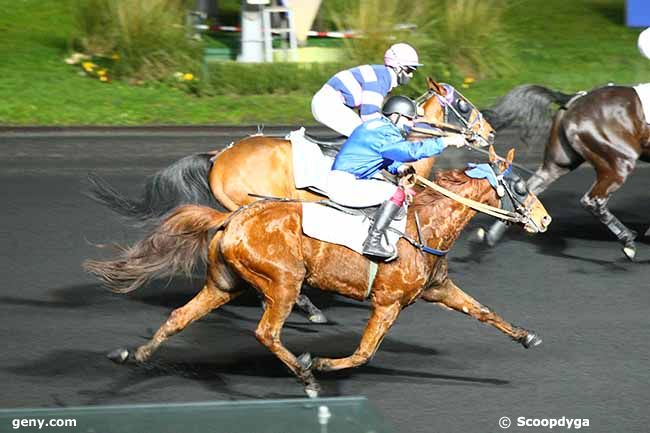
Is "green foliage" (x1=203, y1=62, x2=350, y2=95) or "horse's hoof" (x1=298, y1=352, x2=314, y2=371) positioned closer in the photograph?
"horse's hoof" (x1=298, y1=352, x2=314, y2=371)

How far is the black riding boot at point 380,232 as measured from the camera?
256 inches

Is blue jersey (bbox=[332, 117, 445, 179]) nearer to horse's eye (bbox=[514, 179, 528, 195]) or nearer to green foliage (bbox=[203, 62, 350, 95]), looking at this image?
horse's eye (bbox=[514, 179, 528, 195])

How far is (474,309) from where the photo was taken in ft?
22.9

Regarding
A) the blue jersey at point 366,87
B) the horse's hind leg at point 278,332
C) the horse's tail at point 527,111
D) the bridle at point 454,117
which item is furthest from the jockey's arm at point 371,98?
the horse's hind leg at point 278,332

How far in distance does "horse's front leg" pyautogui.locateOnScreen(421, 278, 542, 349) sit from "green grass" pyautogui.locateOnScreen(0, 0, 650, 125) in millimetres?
8076

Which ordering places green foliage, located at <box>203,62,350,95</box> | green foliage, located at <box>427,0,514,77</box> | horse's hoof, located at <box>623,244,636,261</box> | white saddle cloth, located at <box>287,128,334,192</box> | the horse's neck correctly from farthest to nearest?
green foliage, located at <box>427,0,514,77</box>
green foliage, located at <box>203,62,350,95</box>
horse's hoof, located at <box>623,244,636,261</box>
white saddle cloth, located at <box>287,128,334,192</box>
the horse's neck

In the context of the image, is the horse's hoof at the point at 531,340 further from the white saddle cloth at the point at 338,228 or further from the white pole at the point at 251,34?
the white pole at the point at 251,34

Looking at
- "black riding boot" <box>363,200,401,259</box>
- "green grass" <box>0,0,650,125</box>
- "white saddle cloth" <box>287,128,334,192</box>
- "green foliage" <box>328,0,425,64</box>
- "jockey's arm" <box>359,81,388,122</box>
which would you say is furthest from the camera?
"green foliage" <box>328,0,425,64</box>

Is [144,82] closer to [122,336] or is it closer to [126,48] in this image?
[126,48]

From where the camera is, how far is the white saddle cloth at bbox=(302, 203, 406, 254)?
6602 millimetres

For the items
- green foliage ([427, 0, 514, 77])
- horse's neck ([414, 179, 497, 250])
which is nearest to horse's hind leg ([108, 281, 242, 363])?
horse's neck ([414, 179, 497, 250])

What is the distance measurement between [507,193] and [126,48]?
10.8 meters

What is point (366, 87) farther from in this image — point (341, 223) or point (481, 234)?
point (341, 223)

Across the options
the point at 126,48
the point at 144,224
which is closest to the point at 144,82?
the point at 126,48
